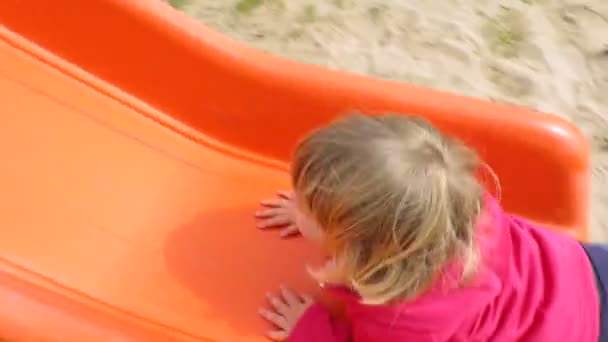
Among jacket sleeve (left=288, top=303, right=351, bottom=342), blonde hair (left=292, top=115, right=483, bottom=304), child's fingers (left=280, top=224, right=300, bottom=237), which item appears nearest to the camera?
blonde hair (left=292, top=115, right=483, bottom=304)

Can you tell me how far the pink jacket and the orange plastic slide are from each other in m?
0.12

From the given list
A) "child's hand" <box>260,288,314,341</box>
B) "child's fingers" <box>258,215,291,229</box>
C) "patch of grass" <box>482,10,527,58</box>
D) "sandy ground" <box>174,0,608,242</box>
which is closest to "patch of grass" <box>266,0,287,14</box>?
"sandy ground" <box>174,0,608,242</box>

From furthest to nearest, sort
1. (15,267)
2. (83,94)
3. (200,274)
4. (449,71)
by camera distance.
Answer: (449,71) → (83,94) → (200,274) → (15,267)

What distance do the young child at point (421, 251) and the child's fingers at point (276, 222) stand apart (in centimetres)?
15

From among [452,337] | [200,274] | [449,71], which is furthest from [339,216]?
[449,71]

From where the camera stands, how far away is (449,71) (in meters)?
1.57

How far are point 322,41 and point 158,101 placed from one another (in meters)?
0.43

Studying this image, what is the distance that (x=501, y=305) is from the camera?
974 millimetres

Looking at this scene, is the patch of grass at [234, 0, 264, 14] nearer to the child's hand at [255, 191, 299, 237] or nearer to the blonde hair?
the child's hand at [255, 191, 299, 237]

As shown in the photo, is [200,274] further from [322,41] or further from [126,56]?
Answer: [322,41]

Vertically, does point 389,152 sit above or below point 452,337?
above

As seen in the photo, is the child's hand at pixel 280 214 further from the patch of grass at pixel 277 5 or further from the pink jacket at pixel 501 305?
the patch of grass at pixel 277 5

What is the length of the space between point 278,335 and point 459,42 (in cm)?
72

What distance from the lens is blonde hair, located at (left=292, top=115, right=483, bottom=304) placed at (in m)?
0.85
